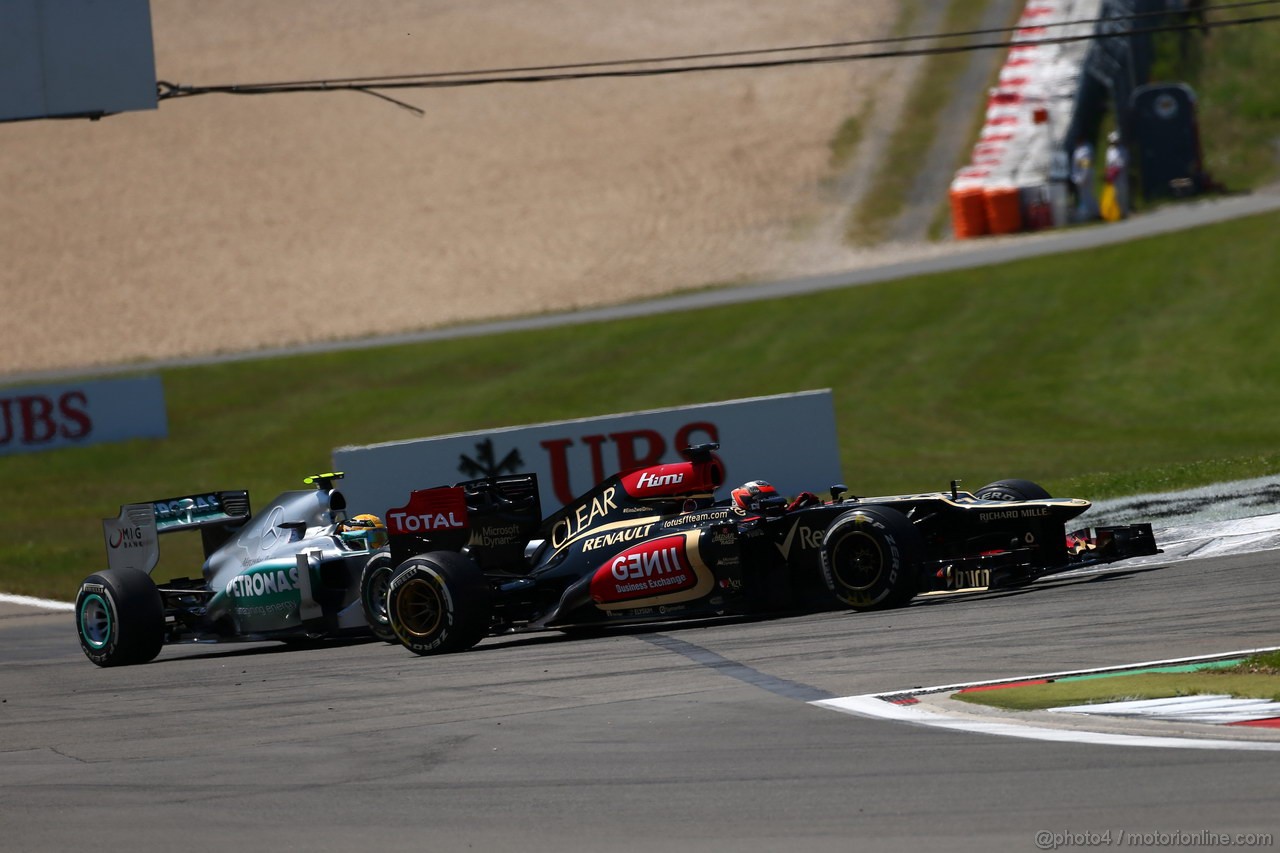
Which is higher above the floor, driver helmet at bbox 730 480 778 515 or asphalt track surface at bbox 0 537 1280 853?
driver helmet at bbox 730 480 778 515

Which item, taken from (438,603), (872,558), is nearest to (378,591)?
(438,603)

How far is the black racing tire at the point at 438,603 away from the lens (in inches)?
552

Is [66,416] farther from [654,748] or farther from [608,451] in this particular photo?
[654,748]

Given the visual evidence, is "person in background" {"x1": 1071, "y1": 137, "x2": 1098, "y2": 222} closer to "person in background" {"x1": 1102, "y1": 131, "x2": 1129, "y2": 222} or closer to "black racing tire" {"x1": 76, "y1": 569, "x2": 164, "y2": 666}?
"person in background" {"x1": 1102, "y1": 131, "x2": 1129, "y2": 222}

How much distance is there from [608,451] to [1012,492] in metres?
8.05

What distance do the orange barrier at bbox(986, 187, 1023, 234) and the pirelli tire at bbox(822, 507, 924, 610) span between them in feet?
98.9

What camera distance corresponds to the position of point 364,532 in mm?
16375

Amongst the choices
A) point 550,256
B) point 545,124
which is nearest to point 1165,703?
point 550,256

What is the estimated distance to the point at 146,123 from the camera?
223 ft

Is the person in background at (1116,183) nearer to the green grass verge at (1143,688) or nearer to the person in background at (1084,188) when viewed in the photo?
the person in background at (1084,188)

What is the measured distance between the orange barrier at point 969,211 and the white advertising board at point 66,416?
19.2 meters

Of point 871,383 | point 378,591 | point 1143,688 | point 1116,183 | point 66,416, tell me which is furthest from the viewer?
point 1116,183

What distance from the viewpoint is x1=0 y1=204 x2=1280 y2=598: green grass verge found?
2753 centimetres

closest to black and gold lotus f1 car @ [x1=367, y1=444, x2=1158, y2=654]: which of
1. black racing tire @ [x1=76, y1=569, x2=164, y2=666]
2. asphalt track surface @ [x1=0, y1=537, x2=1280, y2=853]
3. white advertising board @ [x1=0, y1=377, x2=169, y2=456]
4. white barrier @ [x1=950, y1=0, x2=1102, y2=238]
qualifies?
asphalt track surface @ [x1=0, y1=537, x2=1280, y2=853]
